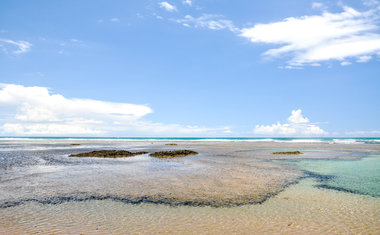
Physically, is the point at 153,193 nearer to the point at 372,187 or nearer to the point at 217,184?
the point at 217,184

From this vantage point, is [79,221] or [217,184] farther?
[217,184]

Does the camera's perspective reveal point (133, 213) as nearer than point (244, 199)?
Yes

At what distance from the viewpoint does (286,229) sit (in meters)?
8.14

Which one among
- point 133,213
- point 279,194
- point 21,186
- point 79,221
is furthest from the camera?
point 21,186

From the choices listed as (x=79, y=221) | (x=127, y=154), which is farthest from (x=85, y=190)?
(x=127, y=154)

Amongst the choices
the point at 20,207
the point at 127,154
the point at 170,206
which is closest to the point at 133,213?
the point at 170,206

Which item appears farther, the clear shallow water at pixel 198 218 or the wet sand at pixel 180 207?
the wet sand at pixel 180 207

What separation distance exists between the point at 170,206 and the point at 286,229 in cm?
486

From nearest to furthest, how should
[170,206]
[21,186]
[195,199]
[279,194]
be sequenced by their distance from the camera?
[170,206] → [195,199] → [279,194] → [21,186]

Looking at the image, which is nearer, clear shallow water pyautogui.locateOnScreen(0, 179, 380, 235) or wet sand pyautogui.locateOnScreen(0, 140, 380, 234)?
clear shallow water pyautogui.locateOnScreen(0, 179, 380, 235)

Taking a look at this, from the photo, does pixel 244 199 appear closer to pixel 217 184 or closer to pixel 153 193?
pixel 217 184

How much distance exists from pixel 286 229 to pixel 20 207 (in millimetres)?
10797

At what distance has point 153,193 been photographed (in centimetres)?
1289

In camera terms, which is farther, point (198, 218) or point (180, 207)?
point (180, 207)
